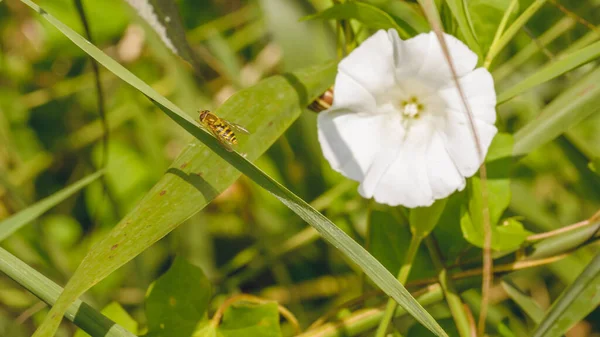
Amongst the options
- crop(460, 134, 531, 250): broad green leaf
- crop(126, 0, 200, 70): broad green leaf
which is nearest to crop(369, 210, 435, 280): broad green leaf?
crop(460, 134, 531, 250): broad green leaf

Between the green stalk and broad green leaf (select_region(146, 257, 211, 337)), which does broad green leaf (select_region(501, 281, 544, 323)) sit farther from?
broad green leaf (select_region(146, 257, 211, 337))

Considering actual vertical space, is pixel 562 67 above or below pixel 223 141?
below

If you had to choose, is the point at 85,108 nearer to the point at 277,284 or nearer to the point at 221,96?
the point at 221,96

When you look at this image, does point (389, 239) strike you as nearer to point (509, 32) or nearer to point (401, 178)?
point (401, 178)

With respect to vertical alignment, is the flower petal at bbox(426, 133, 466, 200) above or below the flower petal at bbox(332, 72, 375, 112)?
below

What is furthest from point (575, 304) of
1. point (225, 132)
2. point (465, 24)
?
point (225, 132)

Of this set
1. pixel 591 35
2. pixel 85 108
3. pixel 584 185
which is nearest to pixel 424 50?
pixel 591 35

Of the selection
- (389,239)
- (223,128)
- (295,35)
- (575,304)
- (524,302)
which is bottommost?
(575,304)
